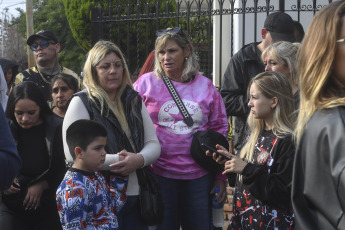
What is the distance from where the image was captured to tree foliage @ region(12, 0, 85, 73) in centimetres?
2677

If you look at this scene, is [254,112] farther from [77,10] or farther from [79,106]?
[77,10]

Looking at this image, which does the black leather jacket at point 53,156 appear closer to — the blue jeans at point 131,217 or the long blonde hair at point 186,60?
the blue jeans at point 131,217

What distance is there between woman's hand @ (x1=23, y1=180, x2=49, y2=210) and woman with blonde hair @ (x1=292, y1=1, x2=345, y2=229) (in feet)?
7.68

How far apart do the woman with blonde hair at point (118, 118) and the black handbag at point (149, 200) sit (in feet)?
0.14

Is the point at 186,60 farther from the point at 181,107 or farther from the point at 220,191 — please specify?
the point at 220,191

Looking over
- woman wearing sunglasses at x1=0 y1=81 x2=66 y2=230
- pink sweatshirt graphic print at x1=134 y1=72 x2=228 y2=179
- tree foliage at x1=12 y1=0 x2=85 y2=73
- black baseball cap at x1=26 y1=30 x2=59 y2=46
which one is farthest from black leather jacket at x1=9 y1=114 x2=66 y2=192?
tree foliage at x1=12 y1=0 x2=85 y2=73

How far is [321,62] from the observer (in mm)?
1599

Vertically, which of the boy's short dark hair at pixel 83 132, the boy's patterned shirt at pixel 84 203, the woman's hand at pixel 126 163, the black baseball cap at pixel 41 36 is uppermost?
the black baseball cap at pixel 41 36

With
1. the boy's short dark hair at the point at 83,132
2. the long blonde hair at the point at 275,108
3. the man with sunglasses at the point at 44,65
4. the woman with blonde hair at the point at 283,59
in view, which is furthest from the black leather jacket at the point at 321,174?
the man with sunglasses at the point at 44,65

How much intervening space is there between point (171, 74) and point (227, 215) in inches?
98.1

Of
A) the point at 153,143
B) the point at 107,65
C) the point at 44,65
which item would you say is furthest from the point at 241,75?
the point at 44,65

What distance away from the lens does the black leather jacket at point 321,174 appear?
1440mm

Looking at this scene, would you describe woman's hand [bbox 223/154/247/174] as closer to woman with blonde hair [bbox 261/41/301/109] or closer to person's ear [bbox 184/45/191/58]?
woman with blonde hair [bbox 261/41/301/109]

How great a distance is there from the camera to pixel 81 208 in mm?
3016
